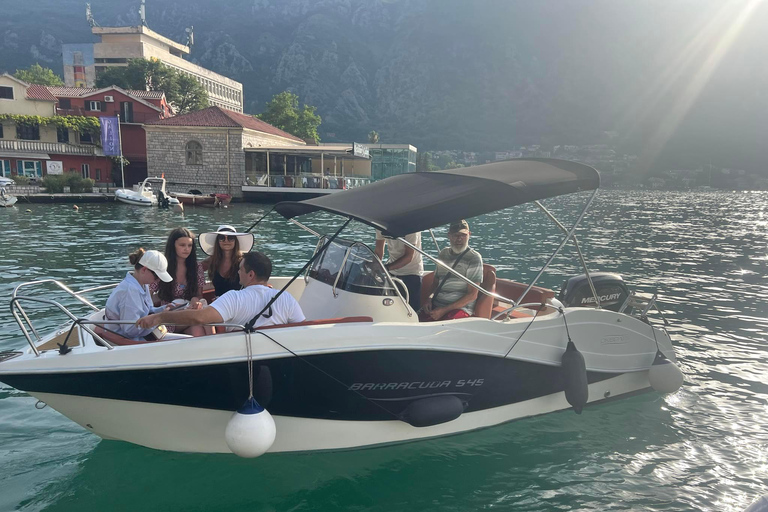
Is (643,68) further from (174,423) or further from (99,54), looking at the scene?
(174,423)

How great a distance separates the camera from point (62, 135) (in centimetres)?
4609

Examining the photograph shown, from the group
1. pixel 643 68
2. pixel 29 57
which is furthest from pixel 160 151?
pixel 643 68

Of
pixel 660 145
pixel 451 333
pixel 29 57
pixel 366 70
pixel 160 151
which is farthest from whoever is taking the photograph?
pixel 366 70

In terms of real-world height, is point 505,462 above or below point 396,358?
below

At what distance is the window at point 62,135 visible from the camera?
4572 centimetres

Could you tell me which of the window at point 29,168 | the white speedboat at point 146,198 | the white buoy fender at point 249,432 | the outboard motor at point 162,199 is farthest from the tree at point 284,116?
the white buoy fender at point 249,432

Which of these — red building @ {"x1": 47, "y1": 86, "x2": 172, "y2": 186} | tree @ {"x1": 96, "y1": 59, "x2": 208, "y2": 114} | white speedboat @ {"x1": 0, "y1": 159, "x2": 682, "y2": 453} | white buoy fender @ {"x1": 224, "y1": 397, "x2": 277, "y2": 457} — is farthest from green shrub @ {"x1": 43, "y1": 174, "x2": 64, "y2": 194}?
white buoy fender @ {"x1": 224, "y1": 397, "x2": 277, "y2": 457}

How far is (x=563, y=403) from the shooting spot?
584cm

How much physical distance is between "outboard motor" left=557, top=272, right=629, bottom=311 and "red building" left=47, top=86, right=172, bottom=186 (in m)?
49.5

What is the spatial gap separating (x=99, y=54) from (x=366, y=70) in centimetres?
10479

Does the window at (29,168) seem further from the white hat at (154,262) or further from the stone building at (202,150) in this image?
the white hat at (154,262)

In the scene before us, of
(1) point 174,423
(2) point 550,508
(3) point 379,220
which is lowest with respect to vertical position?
(2) point 550,508

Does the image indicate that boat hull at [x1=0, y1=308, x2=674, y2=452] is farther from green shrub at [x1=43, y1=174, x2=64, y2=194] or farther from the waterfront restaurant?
green shrub at [x1=43, y1=174, x2=64, y2=194]

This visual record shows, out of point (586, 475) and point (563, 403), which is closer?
point (586, 475)
